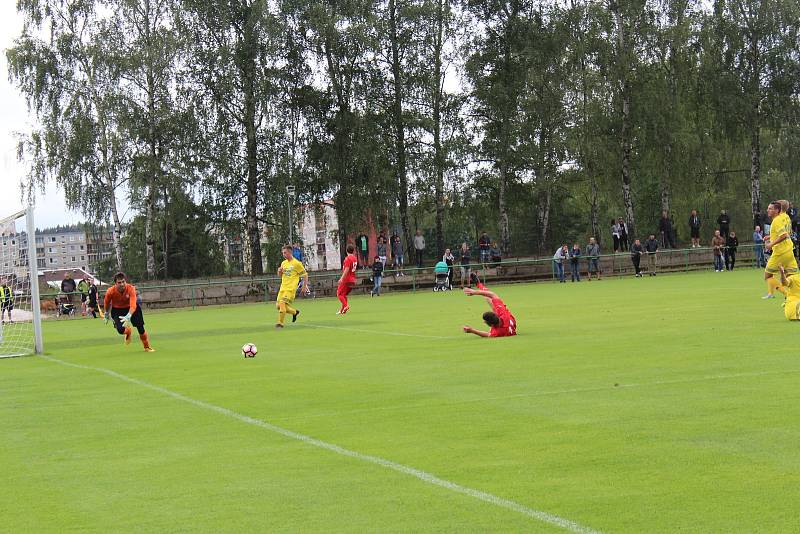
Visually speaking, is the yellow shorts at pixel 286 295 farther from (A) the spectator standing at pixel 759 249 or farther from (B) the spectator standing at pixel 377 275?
(A) the spectator standing at pixel 759 249

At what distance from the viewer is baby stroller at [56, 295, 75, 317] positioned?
43.7 meters

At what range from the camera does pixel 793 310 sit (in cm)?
1686

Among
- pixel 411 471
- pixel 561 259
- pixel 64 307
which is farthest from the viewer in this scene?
pixel 561 259

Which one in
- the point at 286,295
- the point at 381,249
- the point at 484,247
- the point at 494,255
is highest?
the point at 381,249

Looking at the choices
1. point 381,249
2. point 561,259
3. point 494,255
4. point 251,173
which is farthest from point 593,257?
point 251,173

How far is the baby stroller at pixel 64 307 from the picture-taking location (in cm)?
4369

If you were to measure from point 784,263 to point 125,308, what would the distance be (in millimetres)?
13731

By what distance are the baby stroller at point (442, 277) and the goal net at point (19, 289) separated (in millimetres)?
22486

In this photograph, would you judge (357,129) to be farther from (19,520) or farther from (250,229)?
(19,520)

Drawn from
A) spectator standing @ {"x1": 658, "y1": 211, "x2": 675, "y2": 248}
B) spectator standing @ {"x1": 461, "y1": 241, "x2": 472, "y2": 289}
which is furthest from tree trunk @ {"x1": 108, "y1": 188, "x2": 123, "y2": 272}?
spectator standing @ {"x1": 658, "y1": 211, "x2": 675, "y2": 248}

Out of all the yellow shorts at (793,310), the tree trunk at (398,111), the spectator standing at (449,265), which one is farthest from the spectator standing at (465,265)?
the yellow shorts at (793,310)

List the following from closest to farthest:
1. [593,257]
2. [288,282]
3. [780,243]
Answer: [780,243]
[288,282]
[593,257]

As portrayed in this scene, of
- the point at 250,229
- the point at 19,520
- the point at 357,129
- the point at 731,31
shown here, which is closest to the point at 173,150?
the point at 250,229

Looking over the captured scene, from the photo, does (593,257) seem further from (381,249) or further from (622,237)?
(381,249)
